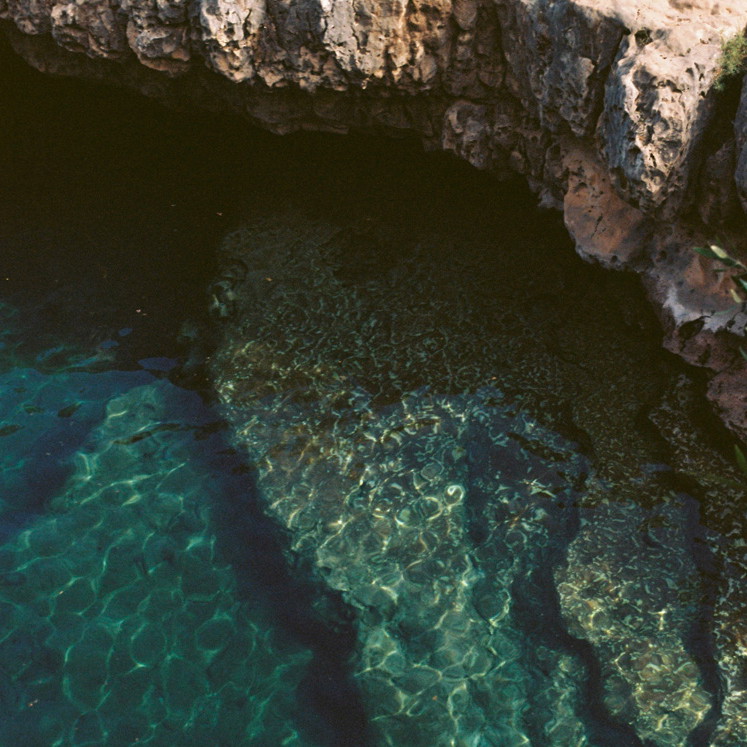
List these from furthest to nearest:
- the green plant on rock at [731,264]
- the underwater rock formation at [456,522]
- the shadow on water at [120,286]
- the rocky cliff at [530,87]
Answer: the rocky cliff at [530,87]
the shadow on water at [120,286]
the underwater rock formation at [456,522]
the green plant on rock at [731,264]

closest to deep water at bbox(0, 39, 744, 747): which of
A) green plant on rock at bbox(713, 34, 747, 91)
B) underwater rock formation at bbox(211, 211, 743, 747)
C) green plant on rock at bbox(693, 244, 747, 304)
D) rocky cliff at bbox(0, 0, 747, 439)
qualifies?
underwater rock formation at bbox(211, 211, 743, 747)

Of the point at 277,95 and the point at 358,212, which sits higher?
the point at 277,95

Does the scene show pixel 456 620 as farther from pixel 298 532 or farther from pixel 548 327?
pixel 548 327

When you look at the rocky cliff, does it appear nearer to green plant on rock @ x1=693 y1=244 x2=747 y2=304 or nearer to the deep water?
green plant on rock @ x1=693 y1=244 x2=747 y2=304

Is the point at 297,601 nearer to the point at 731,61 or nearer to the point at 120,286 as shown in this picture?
the point at 120,286

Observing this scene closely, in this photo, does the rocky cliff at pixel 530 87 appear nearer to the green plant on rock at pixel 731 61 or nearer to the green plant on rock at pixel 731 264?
the green plant on rock at pixel 731 61

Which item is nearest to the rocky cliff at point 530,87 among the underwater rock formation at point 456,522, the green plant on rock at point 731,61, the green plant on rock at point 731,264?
the green plant on rock at point 731,61

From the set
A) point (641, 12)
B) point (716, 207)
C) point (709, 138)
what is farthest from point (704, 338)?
point (641, 12)
